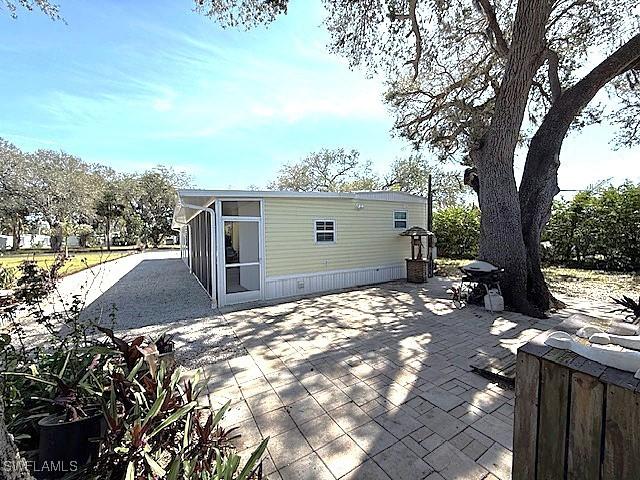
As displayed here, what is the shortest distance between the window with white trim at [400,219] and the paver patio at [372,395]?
Result: 4773 millimetres

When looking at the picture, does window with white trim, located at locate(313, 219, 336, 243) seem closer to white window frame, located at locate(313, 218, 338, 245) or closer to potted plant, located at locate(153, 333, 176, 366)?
white window frame, located at locate(313, 218, 338, 245)

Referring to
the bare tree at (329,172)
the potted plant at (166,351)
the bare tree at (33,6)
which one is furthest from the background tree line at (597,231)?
the bare tree at (329,172)

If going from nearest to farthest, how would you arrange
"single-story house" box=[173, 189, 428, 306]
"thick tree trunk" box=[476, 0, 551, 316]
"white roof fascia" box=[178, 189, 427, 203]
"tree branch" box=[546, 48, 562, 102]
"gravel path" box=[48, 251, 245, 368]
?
1. "gravel path" box=[48, 251, 245, 368]
2. "thick tree trunk" box=[476, 0, 551, 316]
3. "white roof fascia" box=[178, 189, 427, 203]
4. "single-story house" box=[173, 189, 428, 306]
5. "tree branch" box=[546, 48, 562, 102]

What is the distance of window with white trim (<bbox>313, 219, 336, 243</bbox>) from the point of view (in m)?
8.10

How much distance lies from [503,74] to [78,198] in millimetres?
30785

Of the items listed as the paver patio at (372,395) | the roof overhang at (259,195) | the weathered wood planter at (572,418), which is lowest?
the paver patio at (372,395)

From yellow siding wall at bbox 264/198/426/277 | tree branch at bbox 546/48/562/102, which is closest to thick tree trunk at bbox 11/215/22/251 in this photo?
yellow siding wall at bbox 264/198/426/277

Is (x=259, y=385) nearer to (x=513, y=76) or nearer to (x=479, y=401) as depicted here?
(x=479, y=401)

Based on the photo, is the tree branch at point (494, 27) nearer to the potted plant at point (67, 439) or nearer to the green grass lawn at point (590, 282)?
the green grass lawn at point (590, 282)

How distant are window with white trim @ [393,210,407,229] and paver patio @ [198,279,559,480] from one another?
15.7 ft

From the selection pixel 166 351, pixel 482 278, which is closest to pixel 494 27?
pixel 482 278

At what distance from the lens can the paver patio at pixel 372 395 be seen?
2105mm

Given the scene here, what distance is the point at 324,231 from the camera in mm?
8242

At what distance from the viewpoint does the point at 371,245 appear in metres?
9.29
